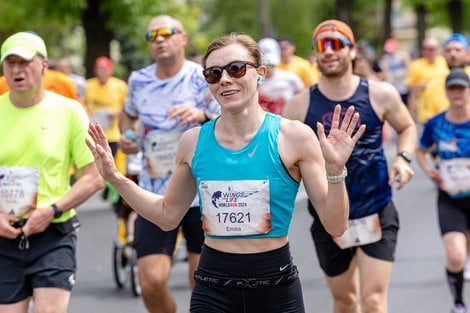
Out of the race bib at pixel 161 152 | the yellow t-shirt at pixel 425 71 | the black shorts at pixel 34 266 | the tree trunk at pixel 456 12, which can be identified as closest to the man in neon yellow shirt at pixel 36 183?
the black shorts at pixel 34 266

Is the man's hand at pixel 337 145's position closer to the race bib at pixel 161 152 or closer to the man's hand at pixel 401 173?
the man's hand at pixel 401 173

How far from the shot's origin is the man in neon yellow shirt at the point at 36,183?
6.35 m

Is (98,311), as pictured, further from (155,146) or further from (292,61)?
(292,61)

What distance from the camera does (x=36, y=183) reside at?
21.1 feet

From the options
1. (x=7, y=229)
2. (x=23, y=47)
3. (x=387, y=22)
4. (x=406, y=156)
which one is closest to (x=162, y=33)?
(x=23, y=47)

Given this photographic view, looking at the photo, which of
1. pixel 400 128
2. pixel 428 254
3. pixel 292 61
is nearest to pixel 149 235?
pixel 400 128

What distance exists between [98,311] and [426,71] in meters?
10.3

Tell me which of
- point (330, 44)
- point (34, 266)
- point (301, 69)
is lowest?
point (34, 266)

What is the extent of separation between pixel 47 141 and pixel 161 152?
1.46 meters

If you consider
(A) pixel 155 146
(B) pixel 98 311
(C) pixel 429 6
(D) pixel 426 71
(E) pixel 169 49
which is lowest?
(B) pixel 98 311

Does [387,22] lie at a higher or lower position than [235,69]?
higher

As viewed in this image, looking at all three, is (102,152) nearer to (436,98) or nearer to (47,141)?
(47,141)

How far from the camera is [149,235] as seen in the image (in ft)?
24.9

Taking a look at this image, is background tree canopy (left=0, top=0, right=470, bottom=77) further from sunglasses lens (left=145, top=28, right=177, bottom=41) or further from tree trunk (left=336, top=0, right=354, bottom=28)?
sunglasses lens (left=145, top=28, right=177, bottom=41)
